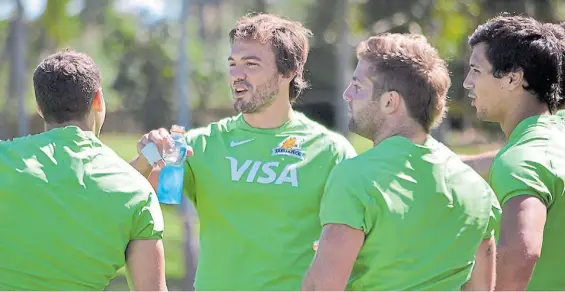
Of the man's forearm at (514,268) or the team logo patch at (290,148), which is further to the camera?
the team logo patch at (290,148)

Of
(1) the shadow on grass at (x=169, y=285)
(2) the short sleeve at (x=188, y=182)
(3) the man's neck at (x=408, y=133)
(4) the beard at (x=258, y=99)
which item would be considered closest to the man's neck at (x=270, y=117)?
(4) the beard at (x=258, y=99)

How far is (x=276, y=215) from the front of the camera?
14.3 feet

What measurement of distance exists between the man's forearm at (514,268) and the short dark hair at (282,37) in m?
1.31

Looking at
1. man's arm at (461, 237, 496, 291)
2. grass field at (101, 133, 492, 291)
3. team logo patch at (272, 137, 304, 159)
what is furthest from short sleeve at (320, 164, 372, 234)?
grass field at (101, 133, 492, 291)

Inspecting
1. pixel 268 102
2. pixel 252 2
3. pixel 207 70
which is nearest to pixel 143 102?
pixel 207 70

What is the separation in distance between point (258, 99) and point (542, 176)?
51.0 inches

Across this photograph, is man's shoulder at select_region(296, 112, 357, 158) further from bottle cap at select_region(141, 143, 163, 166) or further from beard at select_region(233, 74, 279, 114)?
bottle cap at select_region(141, 143, 163, 166)

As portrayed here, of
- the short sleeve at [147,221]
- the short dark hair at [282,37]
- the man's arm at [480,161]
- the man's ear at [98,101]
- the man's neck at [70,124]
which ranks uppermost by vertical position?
the short dark hair at [282,37]

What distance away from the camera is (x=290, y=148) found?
4512 mm

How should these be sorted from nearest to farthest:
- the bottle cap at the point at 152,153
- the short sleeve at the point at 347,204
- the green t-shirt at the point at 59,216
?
the short sleeve at the point at 347,204 → the green t-shirt at the point at 59,216 → the bottle cap at the point at 152,153

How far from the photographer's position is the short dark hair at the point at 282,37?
459 centimetres

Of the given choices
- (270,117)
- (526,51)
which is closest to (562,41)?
(526,51)

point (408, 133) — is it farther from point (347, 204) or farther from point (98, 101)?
point (98, 101)

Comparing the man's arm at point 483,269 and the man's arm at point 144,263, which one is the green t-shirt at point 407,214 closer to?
the man's arm at point 483,269
